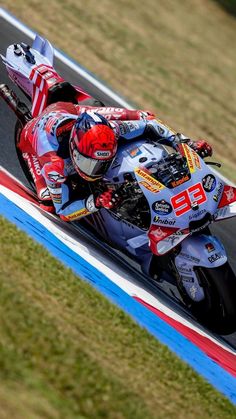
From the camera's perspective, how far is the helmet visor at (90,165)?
23.1 feet

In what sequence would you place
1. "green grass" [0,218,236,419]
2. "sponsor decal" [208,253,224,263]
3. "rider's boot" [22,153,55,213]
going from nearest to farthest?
"green grass" [0,218,236,419], "sponsor decal" [208,253,224,263], "rider's boot" [22,153,55,213]

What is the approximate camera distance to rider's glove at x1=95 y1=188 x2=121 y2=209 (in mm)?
7004

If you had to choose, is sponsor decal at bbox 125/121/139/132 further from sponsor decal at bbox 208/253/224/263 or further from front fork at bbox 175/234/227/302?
sponsor decal at bbox 208/253/224/263

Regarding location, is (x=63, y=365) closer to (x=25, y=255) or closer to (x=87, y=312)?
(x=87, y=312)

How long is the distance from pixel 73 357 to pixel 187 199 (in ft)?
7.87

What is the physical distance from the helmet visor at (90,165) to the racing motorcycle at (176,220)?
0.17 meters

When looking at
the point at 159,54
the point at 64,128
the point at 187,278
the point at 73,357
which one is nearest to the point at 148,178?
the point at 187,278

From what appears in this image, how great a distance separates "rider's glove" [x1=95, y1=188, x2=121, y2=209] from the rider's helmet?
0.23 m

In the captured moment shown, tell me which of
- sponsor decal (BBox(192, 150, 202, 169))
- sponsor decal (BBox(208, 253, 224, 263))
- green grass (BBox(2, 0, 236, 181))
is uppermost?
sponsor decal (BBox(192, 150, 202, 169))

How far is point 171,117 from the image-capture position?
527 inches

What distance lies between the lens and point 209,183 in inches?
279

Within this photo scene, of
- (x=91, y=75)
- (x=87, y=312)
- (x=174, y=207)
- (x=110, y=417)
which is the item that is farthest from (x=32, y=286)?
(x=91, y=75)

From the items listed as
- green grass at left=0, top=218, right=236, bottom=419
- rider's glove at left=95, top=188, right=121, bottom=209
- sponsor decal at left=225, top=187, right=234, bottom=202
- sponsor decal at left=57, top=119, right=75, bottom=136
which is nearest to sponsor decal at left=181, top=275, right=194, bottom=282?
sponsor decal at left=225, top=187, right=234, bottom=202

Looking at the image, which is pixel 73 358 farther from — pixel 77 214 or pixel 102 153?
pixel 77 214
